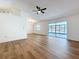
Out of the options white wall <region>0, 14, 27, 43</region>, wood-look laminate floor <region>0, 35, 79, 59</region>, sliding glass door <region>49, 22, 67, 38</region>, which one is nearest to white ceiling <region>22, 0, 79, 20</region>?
white wall <region>0, 14, 27, 43</region>

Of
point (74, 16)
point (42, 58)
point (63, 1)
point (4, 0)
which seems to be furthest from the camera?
point (74, 16)

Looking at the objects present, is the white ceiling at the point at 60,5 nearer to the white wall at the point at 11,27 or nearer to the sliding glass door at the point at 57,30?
the white wall at the point at 11,27

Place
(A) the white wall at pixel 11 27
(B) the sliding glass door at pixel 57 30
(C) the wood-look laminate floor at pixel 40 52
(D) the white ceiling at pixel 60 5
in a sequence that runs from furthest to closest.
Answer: (B) the sliding glass door at pixel 57 30 → (A) the white wall at pixel 11 27 → (D) the white ceiling at pixel 60 5 → (C) the wood-look laminate floor at pixel 40 52

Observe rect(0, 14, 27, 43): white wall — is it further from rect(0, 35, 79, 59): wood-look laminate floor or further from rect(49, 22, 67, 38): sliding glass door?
rect(49, 22, 67, 38): sliding glass door

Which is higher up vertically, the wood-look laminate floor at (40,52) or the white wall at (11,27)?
the white wall at (11,27)

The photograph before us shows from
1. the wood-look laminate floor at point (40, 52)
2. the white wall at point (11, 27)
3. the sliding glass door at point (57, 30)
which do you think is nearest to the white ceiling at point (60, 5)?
the white wall at point (11, 27)

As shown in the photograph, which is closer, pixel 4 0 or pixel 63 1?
pixel 63 1

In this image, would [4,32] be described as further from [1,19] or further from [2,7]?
[2,7]

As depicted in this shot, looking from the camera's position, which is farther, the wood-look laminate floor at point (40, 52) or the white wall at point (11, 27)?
the white wall at point (11, 27)

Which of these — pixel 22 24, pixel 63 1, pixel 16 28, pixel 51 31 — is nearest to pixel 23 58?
pixel 63 1

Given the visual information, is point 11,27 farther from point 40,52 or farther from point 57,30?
point 57,30

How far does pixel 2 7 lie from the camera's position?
738 centimetres

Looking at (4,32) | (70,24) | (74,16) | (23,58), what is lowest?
(23,58)

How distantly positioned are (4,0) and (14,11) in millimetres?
2176
